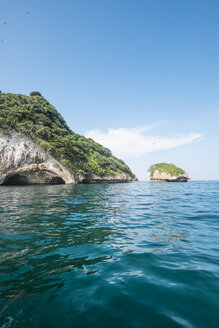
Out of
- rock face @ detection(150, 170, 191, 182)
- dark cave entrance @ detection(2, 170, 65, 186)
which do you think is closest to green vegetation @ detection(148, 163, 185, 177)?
rock face @ detection(150, 170, 191, 182)

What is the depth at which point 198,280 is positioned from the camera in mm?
2807

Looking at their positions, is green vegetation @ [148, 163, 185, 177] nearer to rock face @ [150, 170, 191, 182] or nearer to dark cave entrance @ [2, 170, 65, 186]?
rock face @ [150, 170, 191, 182]

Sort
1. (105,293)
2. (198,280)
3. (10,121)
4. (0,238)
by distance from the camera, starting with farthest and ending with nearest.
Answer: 1. (10,121)
2. (0,238)
3. (198,280)
4. (105,293)

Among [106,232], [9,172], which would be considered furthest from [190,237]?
[9,172]

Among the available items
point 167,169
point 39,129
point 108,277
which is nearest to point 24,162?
point 39,129

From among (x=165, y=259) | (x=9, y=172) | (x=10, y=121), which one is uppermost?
(x=10, y=121)

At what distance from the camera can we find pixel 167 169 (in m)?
90.3

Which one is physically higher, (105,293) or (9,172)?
(9,172)

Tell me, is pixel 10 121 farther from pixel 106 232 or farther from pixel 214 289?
pixel 214 289

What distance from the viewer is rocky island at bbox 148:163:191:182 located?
8731 centimetres

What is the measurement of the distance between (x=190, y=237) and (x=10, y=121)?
3651cm

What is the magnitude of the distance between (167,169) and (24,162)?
7613 cm

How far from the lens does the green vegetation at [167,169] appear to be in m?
87.8

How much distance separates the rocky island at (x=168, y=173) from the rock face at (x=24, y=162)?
213ft
